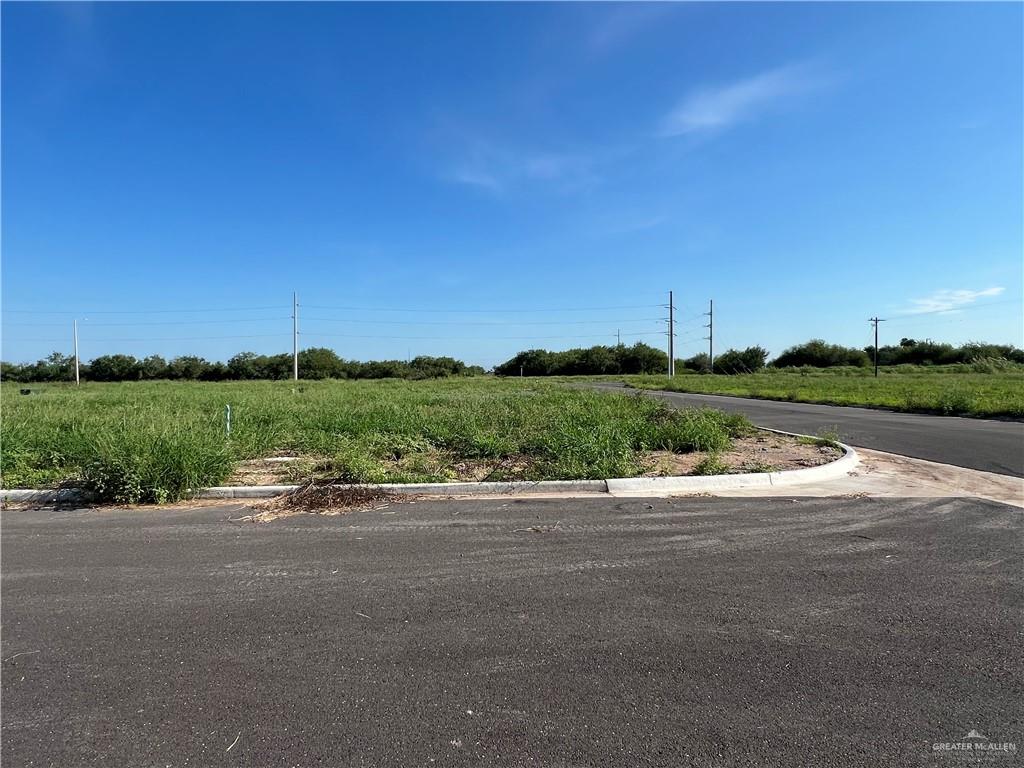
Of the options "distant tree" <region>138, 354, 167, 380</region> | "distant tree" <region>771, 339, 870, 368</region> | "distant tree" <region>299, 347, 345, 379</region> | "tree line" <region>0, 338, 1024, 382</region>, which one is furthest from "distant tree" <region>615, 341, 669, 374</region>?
"distant tree" <region>138, 354, 167, 380</region>

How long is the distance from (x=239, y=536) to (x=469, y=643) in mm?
3274

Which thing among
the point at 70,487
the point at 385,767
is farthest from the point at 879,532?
the point at 70,487

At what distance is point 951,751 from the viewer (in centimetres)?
238

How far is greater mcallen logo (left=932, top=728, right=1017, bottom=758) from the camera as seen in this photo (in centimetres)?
237

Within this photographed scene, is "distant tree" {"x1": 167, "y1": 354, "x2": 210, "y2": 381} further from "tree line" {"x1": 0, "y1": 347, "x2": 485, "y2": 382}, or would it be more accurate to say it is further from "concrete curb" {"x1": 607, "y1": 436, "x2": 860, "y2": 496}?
"concrete curb" {"x1": 607, "y1": 436, "x2": 860, "y2": 496}

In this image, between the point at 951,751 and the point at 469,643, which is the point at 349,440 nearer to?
the point at 469,643

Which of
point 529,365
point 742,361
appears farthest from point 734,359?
point 529,365

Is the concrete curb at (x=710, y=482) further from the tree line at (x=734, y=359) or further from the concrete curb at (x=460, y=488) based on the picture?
the tree line at (x=734, y=359)

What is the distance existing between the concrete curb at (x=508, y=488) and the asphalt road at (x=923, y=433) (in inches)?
177

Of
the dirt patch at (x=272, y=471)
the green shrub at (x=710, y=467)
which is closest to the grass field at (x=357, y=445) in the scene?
the dirt patch at (x=272, y=471)

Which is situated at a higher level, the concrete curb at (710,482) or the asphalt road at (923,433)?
the asphalt road at (923,433)

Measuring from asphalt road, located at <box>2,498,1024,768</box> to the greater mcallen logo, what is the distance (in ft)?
0.11

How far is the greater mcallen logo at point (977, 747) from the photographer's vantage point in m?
2.37

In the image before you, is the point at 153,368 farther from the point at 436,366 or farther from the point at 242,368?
the point at 436,366
